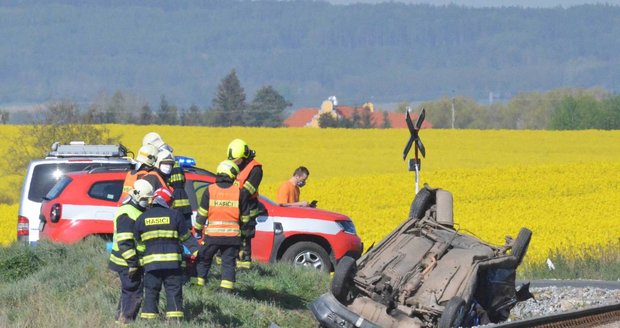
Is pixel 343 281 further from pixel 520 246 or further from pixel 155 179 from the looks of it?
pixel 155 179

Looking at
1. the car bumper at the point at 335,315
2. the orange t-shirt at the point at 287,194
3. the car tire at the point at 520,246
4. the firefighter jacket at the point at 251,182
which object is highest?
the firefighter jacket at the point at 251,182

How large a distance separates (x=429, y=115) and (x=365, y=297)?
116423 mm

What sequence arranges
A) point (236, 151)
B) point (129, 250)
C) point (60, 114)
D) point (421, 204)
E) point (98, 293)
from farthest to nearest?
point (60, 114)
point (421, 204)
point (236, 151)
point (98, 293)
point (129, 250)

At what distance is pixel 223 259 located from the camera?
549 inches

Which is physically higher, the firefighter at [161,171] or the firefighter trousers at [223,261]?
the firefighter at [161,171]

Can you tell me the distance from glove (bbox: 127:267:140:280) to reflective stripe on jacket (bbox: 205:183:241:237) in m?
2.38

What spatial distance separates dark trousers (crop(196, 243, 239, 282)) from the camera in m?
13.9

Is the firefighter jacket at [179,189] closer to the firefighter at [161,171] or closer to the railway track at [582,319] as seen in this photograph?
the firefighter at [161,171]

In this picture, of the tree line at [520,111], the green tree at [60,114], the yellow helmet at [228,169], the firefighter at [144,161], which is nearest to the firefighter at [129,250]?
the firefighter at [144,161]

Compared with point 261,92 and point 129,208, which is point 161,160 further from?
point 261,92

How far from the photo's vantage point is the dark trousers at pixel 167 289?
11477 mm

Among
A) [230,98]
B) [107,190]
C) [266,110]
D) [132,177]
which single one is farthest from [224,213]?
[230,98]

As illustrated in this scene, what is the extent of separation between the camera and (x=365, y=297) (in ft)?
43.2

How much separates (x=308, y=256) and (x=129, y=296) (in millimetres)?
6141
